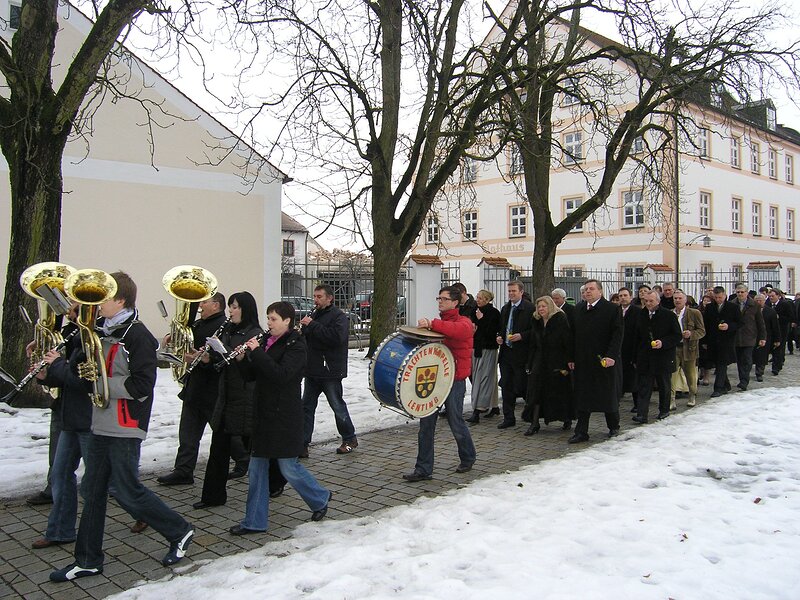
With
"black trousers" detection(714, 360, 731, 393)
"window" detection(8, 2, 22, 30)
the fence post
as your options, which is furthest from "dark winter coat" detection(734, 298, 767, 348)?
"window" detection(8, 2, 22, 30)

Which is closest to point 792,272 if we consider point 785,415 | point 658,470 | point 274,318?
point 785,415

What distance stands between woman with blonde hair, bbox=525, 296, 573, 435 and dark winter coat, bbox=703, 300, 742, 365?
447 centimetres

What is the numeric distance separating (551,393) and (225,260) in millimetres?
9761

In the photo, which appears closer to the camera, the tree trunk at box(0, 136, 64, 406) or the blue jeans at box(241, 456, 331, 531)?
the blue jeans at box(241, 456, 331, 531)

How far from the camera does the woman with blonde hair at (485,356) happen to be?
972cm

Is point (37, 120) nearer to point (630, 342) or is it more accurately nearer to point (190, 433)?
point (190, 433)

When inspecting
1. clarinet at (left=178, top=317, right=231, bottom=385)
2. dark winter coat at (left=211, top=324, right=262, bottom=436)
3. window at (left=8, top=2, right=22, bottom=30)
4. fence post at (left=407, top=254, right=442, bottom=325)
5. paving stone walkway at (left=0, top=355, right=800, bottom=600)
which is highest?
window at (left=8, top=2, right=22, bottom=30)

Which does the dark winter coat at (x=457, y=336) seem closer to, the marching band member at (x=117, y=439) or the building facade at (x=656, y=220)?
the marching band member at (x=117, y=439)

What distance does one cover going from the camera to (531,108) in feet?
46.8

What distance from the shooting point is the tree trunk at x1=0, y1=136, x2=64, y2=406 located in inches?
339

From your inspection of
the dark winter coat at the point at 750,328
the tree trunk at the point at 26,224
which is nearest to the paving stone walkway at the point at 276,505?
the tree trunk at the point at 26,224

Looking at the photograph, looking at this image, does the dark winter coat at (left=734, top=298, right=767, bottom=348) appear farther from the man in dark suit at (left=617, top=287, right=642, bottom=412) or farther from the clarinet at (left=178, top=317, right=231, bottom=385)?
the clarinet at (left=178, top=317, right=231, bottom=385)

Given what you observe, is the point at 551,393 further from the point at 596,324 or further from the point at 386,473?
the point at 386,473

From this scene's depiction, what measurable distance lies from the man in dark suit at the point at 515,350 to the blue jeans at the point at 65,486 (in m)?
5.69
